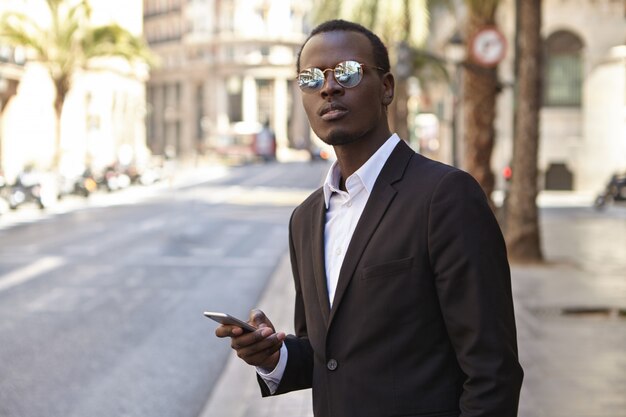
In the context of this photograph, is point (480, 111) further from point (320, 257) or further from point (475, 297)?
point (475, 297)

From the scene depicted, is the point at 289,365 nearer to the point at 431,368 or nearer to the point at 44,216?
the point at 431,368

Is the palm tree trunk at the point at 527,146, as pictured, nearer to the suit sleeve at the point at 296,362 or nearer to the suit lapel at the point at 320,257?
the suit sleeve at the point at 296,362

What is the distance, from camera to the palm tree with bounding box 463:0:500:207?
17.1m

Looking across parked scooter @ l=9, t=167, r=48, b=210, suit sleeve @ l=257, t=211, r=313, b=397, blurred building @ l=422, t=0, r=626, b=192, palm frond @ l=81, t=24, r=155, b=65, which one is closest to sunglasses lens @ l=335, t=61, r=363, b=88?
suit sleeve @ l=257, t=211, r=313, b=397

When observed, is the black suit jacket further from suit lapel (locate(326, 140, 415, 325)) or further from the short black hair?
the short black hair

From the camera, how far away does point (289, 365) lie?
112 inches

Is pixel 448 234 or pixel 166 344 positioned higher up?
pixel 448 234

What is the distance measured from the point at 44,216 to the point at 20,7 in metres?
21.4

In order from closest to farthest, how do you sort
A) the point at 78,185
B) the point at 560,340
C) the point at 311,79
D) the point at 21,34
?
the point at 311,79
the point at 560,340
the point at 78,185
the point at 21,34

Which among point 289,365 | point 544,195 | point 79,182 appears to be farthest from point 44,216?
point 289,365

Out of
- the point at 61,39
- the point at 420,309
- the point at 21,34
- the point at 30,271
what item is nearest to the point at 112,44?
the point at 61,39

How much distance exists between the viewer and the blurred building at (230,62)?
121750mm

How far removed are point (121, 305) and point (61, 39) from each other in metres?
26.7

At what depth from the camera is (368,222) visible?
2.51m
